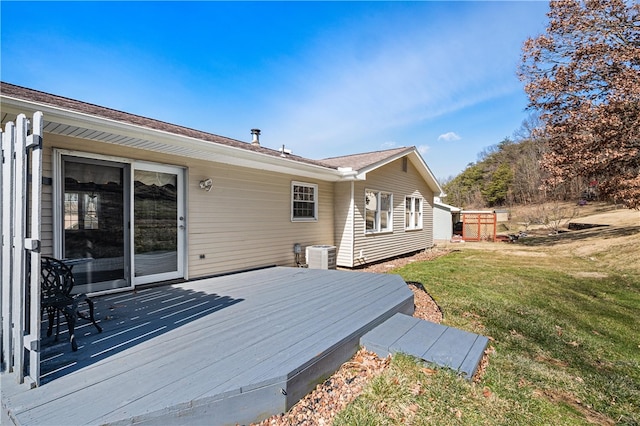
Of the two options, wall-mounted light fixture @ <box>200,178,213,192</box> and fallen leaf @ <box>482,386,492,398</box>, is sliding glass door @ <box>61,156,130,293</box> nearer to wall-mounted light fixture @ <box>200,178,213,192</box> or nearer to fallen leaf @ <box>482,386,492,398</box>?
wall-mounted light fixture @ <box>200,178,213,192</box>

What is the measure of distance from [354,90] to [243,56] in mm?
4166

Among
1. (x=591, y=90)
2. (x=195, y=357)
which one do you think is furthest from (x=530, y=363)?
(x=591, y=90)

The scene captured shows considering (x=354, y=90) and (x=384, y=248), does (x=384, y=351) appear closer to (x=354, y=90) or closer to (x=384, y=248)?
(x=384, y=248)

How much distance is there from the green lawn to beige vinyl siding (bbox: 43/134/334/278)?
3808 millimetres

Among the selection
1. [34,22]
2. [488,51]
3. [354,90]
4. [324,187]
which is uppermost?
[488,51]

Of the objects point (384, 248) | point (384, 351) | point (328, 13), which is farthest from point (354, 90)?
point (384, 351)

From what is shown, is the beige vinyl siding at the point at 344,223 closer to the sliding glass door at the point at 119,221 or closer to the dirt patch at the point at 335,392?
the sliding glass door at the point at 119,221

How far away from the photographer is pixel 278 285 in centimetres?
513

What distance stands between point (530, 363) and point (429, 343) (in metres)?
1.36

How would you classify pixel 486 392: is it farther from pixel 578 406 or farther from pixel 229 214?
pixel 229 214

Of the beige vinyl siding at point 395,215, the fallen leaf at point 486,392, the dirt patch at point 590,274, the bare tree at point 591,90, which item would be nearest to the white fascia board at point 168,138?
the beige vinyl siding at point 395,215

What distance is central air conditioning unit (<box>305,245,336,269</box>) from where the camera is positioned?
768 cm

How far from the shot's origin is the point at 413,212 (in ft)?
41.3

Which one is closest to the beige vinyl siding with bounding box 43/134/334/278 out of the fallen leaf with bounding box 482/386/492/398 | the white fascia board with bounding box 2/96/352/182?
the white fascia board with bounding box 2/96/352/182
